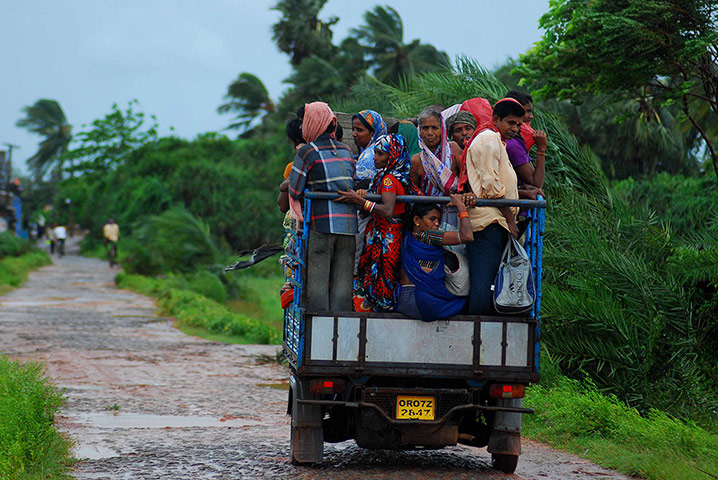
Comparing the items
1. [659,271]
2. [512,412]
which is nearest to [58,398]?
[512,412]

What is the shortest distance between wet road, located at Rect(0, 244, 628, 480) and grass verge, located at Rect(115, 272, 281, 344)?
0.68 metres

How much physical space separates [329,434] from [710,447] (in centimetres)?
320

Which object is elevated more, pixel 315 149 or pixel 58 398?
pixel 315 149

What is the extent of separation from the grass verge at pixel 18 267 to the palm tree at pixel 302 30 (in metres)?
17.6

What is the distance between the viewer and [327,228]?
237 inches

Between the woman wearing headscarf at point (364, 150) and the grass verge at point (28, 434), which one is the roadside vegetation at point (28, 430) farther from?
the woman wearing headscarf at point (364, 150)

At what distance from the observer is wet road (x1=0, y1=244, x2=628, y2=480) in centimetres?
630

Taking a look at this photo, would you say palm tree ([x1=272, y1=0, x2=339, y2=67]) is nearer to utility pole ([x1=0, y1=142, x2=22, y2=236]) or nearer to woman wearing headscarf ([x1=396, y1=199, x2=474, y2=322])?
utility pole ([x1=0, y1=142, x2=22, y2=236])

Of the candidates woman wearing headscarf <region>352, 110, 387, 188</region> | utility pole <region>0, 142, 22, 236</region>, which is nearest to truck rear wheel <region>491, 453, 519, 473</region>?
woman wearing headscarf <region>352, 110, 387, 188</region>

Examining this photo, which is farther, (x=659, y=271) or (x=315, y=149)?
(x=659, y=271)

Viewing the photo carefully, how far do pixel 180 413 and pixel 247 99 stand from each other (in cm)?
4359

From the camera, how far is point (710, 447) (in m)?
7.09

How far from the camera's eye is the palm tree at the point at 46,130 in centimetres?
7488

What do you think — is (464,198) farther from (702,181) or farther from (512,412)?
(702,181)
